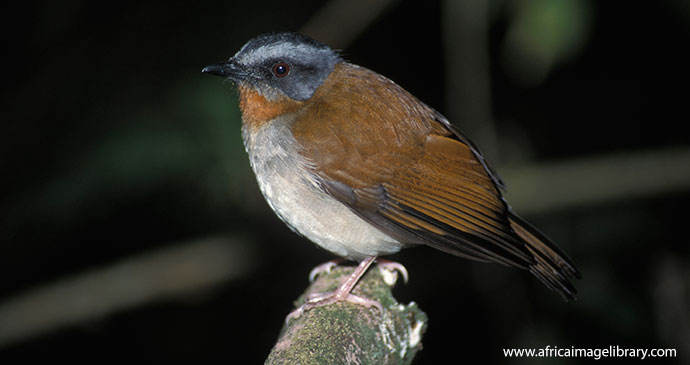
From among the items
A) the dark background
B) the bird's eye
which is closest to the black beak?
the bird's eye

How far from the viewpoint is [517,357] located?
507 centimetres

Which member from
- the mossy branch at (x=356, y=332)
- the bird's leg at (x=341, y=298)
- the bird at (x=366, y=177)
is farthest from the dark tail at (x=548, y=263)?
the bird's leg at (x=341, y=298)

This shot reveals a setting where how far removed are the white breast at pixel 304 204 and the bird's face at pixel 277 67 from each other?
0.80ft

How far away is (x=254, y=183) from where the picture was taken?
17.1 feet

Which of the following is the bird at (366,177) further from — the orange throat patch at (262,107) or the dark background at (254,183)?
the dark background at (254,183)

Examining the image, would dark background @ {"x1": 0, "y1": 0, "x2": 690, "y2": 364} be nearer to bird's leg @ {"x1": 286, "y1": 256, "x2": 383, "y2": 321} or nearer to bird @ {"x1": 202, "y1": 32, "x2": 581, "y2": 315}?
bird @ {"x1": 202, "y1": 32, "x2": 581, "y2": 315}

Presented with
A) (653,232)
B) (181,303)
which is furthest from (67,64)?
(653,232)

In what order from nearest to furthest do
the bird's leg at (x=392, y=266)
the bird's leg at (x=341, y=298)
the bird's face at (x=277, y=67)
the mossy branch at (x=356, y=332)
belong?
1. the mossy branch at (x=356, y=332)
2. the bird's leg at (x=341, y=298)
3. the bird's face at (x=277, y=67)
4. the bird's leg at (x=392, y=266)

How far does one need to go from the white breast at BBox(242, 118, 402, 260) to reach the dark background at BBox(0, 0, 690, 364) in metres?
1.23

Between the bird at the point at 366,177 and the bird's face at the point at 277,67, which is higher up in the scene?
the bird's face at the point at 277,67

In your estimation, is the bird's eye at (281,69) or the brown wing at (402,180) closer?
the brown wing at (402,180)

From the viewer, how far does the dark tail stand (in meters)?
3.34

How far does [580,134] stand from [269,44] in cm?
329

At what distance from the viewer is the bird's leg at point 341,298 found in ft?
10.8
